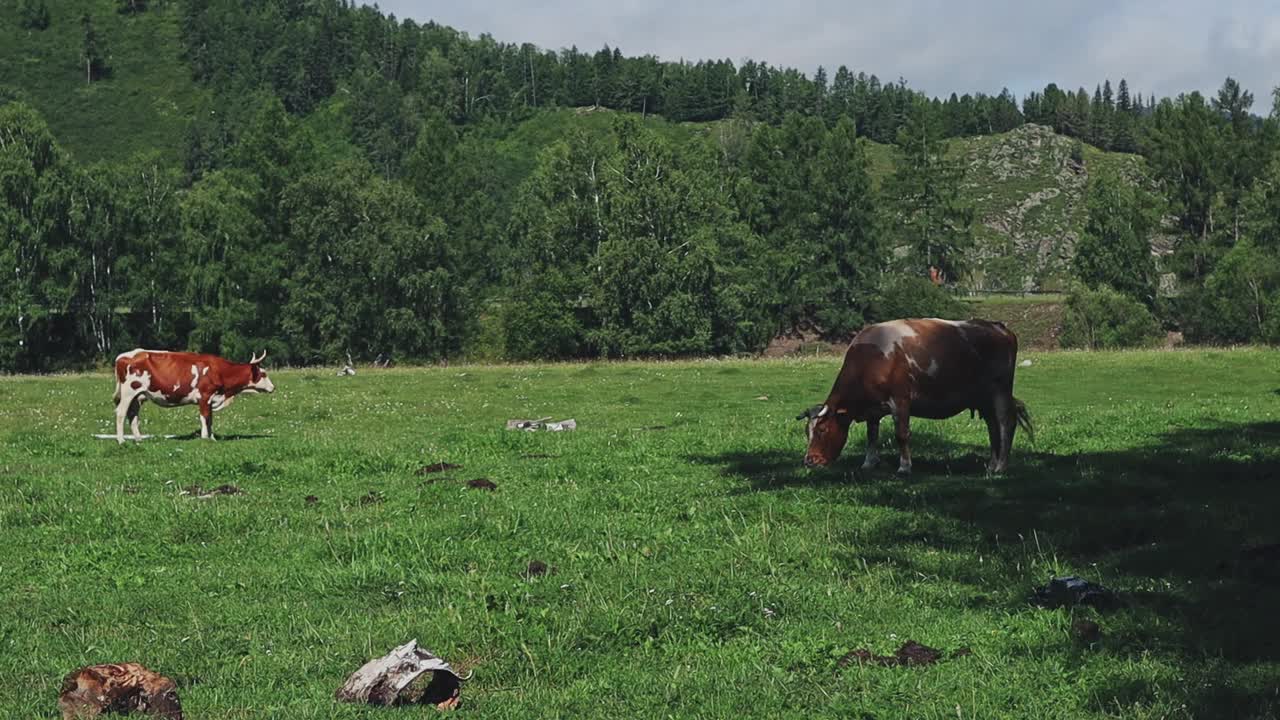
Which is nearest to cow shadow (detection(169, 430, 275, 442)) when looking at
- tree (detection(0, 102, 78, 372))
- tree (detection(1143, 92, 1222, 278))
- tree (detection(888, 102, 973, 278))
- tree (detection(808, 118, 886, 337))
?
tree (detection(0, 102, 78, 372))

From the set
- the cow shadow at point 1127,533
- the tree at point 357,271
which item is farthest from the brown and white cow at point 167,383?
the tree at point 357,271

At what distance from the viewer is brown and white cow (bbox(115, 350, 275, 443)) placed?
26.5 metres

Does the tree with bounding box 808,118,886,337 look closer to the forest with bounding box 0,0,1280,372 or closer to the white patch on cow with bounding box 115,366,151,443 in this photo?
the forest with bounding box 0,0,1280,372

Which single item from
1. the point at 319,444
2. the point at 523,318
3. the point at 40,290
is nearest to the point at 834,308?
the point at 523,318

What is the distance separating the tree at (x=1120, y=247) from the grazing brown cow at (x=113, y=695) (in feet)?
341

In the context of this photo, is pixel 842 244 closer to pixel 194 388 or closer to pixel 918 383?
pixel 194 388

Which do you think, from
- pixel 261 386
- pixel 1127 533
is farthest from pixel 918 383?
pixel 261 386

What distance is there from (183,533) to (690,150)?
88723 mm

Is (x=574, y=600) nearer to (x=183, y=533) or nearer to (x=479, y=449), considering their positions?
(x=183, y=533)

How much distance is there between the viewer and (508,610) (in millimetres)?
10289

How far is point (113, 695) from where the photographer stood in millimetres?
7961

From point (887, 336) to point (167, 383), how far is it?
17258 millimetres

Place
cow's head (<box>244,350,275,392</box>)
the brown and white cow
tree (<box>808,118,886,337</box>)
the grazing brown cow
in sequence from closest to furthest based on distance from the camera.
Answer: the grazing brown cow
the brown and white cow
cow's head (<box>244,350,275,392</box>)
tree (<box>808,118,886,337</box>)

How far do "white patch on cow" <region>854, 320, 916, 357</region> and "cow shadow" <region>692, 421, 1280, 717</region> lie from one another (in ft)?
6.41
